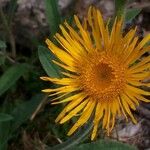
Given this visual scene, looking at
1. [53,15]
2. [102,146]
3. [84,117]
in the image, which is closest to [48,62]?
[53,15]

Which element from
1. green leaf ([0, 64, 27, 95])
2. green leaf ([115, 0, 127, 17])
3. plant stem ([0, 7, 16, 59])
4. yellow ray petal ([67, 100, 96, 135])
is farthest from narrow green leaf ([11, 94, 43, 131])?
green leaf ([115, 0, 127, 17])

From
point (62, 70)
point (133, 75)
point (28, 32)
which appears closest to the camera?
point (133, 75)

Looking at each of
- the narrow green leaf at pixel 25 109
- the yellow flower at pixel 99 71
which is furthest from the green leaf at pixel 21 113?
the yellow flower at pixel 99 71

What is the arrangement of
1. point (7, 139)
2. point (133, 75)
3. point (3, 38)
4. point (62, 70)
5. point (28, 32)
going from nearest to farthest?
point (133, 75), point (62, 70), point (7, 139), point (3, 38), point (28, 32)

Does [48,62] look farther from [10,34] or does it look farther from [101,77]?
[10,34]

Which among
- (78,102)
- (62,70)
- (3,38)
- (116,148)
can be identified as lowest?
(116,148)

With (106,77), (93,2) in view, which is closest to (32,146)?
(106,77)

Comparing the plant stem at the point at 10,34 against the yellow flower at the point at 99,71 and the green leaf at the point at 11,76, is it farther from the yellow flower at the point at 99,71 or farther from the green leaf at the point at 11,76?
the yellow flower at the point at 99,71

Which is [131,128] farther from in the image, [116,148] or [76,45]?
[76,45]
